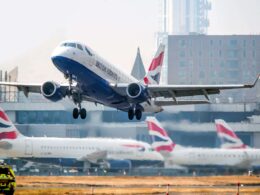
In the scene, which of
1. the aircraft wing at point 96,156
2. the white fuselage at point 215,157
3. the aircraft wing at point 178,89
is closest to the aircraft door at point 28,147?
the aircraft wing at point 96,156

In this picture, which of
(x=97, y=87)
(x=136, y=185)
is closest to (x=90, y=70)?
(x=97, y=87)

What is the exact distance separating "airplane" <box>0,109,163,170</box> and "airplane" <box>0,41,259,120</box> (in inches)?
1028

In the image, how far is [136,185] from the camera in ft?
262

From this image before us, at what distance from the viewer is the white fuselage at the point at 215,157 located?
326 feet

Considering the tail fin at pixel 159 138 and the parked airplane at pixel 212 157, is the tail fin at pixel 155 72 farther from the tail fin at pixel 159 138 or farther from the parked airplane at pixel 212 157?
the tail fin at pixel 159 138

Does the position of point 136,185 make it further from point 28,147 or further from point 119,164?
point 28,147

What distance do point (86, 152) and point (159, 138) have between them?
8766 millimetres

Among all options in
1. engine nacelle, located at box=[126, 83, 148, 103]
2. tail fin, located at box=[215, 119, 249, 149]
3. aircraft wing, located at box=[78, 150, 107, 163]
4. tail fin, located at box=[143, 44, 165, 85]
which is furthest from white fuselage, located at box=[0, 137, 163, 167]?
engine nacelle, located at box=[126, 83, 148, 103]

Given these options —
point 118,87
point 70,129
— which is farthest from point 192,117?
point 118,87

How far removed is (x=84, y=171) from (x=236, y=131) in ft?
91.6

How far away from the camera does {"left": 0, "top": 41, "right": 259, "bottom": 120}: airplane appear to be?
7038 cm

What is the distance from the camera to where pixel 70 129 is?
11962 cm

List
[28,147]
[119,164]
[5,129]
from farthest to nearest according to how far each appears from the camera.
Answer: [119,164] → [28,147] → [5,129]

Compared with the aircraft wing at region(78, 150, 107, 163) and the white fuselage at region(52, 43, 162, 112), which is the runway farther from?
the aircraft wing at region(78, 150, 107, 163)
